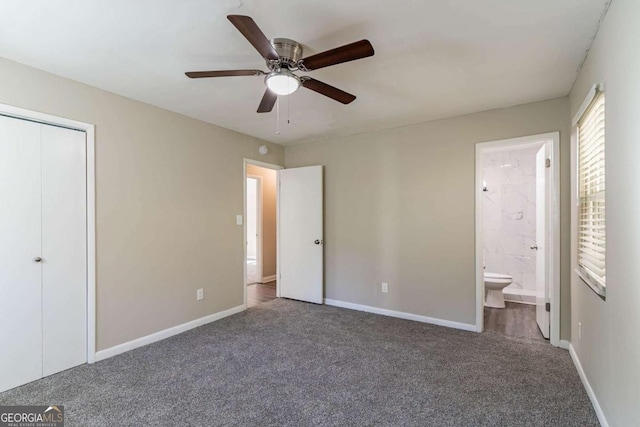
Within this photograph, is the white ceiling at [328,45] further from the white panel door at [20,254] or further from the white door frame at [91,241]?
the white panel door at [20,254]

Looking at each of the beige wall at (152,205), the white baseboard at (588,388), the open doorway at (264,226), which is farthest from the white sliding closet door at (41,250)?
the white baseboard at (588,388)

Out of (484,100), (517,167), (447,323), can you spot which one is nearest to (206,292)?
(447,323)

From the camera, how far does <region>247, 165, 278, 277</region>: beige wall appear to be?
6.00 meters

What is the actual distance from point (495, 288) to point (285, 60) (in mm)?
4135

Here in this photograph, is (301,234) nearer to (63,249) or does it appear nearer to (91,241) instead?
(91,241)

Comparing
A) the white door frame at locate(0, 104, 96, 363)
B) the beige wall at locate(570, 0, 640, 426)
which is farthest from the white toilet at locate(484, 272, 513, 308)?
the white door frame at locate(0, 104, 96, 363)

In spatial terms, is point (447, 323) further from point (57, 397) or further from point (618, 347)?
point (57, 397)

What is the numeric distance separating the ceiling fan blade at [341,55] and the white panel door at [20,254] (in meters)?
2.25

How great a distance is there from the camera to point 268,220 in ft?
20.0

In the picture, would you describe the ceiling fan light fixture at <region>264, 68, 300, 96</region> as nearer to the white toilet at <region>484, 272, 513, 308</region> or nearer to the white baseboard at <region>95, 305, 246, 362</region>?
the white baseboard at <region>95, 305, 246, 362</region>

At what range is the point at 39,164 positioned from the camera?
244cm

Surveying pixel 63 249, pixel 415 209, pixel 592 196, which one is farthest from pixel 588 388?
pixel 63 249

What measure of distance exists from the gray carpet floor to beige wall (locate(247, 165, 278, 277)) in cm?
270

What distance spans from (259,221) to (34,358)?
3855 mm
